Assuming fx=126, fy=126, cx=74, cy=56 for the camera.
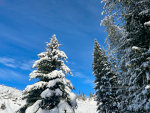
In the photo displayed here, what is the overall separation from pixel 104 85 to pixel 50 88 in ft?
41.8

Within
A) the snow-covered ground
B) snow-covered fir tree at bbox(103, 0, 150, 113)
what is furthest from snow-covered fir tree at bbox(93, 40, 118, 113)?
the snow-covered ground

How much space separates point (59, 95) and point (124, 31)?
7629 millimetres

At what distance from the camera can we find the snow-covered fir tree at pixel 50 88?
10953mm

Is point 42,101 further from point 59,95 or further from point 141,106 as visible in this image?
point 141,106

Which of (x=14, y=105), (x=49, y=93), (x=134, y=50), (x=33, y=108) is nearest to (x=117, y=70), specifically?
(x=134, y=50)

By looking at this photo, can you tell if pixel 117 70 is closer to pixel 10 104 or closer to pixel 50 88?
pixel 50 88

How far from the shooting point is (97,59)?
23.8m

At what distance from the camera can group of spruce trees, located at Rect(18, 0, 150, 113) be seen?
629 centimetres

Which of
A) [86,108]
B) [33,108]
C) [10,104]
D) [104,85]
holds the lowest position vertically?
[33,108]

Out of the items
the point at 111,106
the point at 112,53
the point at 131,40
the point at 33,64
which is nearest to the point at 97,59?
the point at 111,106

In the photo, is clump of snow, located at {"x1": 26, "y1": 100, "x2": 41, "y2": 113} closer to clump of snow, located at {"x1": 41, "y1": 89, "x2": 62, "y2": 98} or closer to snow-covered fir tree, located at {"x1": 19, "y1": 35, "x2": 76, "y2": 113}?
snow-covered fir tree, located at {"x1": 19, "y1": 35, "x2": 76, "y2": 113}

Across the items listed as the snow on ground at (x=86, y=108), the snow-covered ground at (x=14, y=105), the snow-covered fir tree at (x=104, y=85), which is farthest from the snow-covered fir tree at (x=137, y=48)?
the snow on ground at (x=86, y=108)

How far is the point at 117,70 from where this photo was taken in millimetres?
8633

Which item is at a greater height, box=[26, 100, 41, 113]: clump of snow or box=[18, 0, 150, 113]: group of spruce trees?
box=[18, 0, 150, 113]: group of spruce trees
